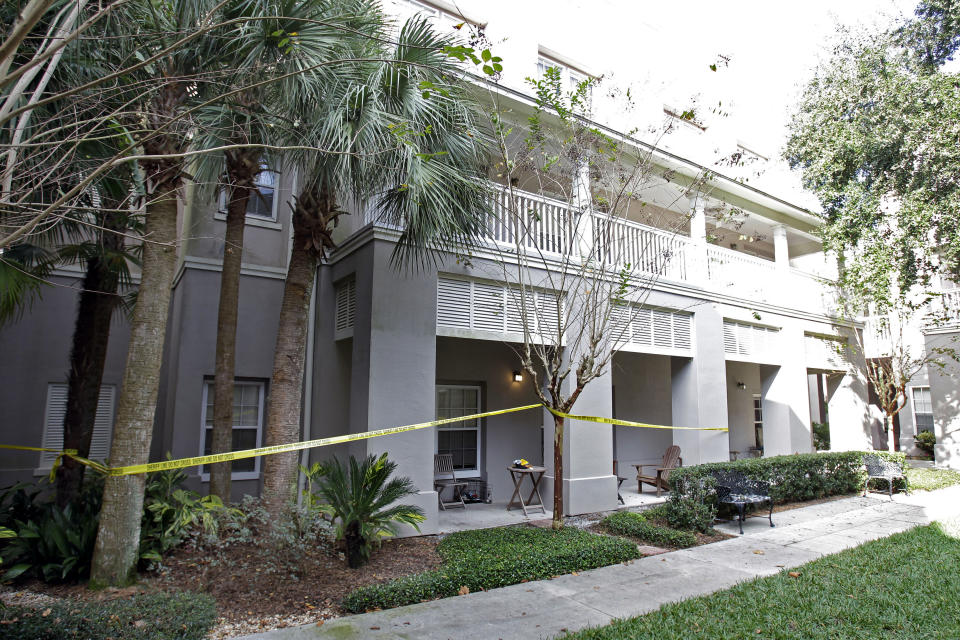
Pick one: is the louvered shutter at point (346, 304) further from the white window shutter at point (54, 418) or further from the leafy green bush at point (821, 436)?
the leafy green bush at point (821, 436)

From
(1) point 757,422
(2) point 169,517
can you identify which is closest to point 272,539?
(2) point 169,517

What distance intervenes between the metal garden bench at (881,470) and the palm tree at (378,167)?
1063 centimetres

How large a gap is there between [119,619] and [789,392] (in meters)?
14.5

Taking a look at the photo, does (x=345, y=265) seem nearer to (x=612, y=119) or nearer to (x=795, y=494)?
(x=612, y=119)

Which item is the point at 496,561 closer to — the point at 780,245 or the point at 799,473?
the point at 799,473

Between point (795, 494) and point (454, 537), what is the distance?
755 cm

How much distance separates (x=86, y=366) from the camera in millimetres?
7902

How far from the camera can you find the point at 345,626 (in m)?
→ 5.00

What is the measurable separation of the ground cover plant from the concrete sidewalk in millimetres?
250

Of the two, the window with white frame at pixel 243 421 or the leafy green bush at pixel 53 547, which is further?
the window with white frame at pixel 243 421

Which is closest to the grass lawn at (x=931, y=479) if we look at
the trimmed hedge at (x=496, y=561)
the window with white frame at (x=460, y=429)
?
the trimmed hedge at (x=496, y=561)

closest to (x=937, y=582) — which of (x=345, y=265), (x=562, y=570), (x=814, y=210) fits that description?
(x=562, y=570)

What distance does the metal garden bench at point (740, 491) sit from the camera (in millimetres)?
9164

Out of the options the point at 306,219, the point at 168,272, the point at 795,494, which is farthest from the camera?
the point at 795,494
